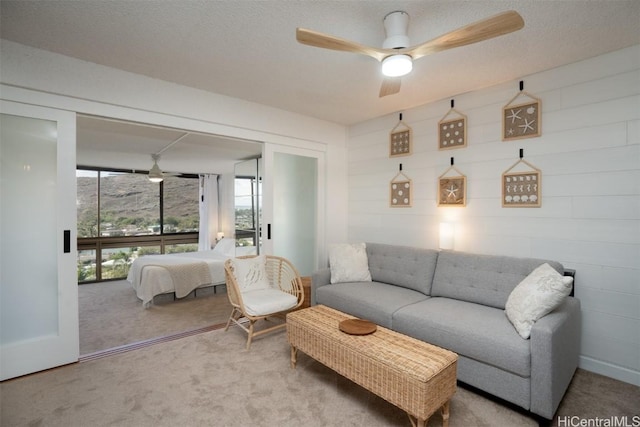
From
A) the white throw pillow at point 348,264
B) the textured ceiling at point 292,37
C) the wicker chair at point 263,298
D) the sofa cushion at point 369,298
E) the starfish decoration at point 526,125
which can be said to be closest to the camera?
the textured ceiling at point 292,37

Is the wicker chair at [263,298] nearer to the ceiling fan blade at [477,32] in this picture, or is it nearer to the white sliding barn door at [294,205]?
the white sliding barn door at [294,205]

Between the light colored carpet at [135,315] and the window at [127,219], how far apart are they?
1072mm

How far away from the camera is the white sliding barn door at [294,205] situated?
3977 millimetres

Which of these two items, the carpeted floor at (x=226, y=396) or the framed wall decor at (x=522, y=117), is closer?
the carpeted floor at (x=226, y=396)

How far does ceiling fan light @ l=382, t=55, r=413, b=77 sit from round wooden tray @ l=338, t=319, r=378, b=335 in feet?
5.86

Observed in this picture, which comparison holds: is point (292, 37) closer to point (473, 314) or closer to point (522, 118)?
point (522, 118)

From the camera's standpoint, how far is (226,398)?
2189mm

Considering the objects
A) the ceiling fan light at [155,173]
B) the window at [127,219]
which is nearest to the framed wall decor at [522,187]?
the ceiling fan light at [155,173]

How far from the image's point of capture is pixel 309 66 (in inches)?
109

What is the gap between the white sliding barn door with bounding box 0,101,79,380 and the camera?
7.96ft

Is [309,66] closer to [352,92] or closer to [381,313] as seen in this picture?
[352,92]

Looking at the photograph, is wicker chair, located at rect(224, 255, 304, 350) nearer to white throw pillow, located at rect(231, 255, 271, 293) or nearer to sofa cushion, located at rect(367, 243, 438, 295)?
white throw pillow, located at rect(231, 255, 271, 293)

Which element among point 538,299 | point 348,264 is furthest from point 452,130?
point 538,299

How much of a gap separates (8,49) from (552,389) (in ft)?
14.8
